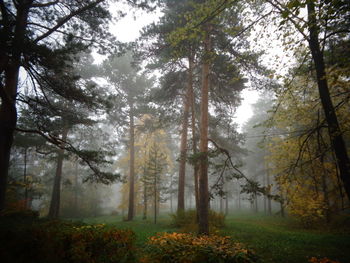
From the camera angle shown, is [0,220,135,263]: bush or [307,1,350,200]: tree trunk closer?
[0,220,135,263]: bush

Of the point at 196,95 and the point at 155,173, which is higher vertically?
A: the point at 196,95

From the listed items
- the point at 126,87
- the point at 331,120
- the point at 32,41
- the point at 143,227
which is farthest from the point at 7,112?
the point at 126,87

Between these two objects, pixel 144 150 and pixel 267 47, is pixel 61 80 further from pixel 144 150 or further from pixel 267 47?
pixel 144 150

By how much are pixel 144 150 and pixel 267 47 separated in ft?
62.7

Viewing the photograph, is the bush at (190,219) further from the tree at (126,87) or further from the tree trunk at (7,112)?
the tree trunk at (7,112)

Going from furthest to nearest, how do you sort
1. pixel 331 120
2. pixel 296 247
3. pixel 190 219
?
pixel 190 219, pixel 296 247, pixel 331 120

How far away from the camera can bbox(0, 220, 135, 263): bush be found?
3.62 meters

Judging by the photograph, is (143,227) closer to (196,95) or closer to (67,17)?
(196,95)

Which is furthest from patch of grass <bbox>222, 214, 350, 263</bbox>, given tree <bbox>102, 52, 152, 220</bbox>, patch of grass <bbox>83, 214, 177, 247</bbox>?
tree <bbox>102, 52, 152, 220</bbox>

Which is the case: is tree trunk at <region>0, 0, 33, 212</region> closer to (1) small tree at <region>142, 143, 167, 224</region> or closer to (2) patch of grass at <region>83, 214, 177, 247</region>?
(2) patch of grass at <region>83, 214, 177, 247</region>

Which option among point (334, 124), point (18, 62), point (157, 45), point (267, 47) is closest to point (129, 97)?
point (157, 45)

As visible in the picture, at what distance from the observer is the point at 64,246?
4.23 meters

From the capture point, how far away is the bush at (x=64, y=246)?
362cm

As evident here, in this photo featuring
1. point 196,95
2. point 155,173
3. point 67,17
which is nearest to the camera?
point 67,17
